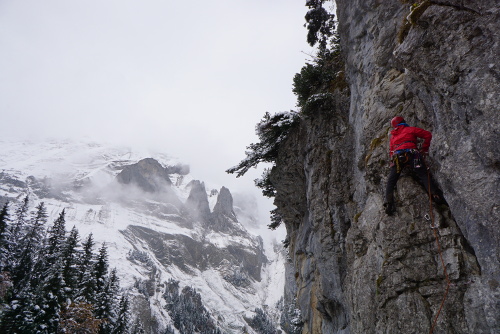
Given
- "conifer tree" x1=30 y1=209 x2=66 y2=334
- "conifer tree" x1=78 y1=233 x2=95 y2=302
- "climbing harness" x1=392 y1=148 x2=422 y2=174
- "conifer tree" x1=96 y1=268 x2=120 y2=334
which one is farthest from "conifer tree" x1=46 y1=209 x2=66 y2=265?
"climbing harness" x1=392 y1=148 x2=422 y2=174

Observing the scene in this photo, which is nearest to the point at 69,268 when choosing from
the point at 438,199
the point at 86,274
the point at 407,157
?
the point at 86,274

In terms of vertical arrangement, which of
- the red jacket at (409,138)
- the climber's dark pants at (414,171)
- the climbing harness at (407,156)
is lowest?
the climber's dark pants at (414,171)

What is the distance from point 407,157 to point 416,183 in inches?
30.2

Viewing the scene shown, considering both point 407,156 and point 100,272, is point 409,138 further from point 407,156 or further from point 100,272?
point 100,272

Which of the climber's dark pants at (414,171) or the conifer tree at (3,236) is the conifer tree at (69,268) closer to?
the conifer tree at (3,236)

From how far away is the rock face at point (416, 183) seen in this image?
543 cm

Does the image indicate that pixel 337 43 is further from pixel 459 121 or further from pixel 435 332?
pixel 435 332

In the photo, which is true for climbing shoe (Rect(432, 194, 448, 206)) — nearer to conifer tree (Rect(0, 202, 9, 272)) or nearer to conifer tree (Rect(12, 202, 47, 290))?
conifer tree (Rect(0, 202, 9, 272))

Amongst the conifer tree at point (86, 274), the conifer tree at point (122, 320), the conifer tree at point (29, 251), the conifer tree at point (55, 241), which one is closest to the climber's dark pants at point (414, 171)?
the conifer tree at point (86, 274)

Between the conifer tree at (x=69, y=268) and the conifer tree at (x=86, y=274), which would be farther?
the conifer tree at (x=86, y=274)

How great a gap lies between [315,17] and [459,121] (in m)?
12.8

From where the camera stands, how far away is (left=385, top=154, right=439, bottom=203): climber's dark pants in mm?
7089

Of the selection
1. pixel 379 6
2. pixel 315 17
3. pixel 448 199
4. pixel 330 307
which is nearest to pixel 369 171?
pixel 448 199

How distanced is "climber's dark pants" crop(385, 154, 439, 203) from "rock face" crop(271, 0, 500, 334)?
172 mm
